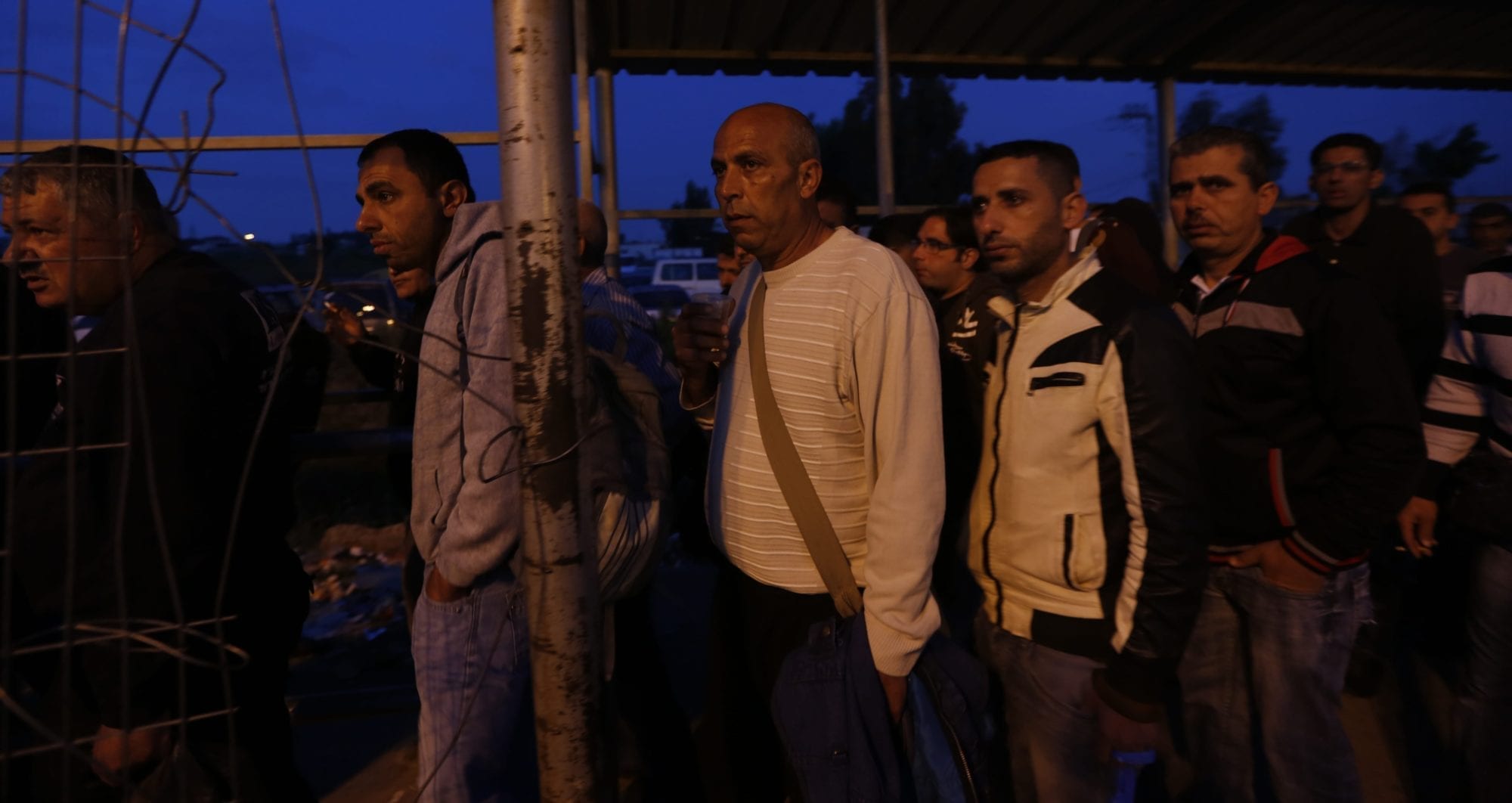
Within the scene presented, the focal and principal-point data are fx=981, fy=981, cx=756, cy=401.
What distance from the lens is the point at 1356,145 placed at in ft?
12.9

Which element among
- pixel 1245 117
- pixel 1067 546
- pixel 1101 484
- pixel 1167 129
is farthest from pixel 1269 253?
pixel 1245 117

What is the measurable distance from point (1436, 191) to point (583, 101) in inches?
187

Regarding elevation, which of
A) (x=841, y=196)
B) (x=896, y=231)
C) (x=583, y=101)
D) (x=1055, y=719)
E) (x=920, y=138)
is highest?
(x=920, y=138)

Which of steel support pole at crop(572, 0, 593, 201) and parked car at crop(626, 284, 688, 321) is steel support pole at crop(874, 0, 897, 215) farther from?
parked car at crop(626, 284, 688, 321)

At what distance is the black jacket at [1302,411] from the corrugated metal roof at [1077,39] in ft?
10.6

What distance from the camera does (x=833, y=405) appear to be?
7.58 feet

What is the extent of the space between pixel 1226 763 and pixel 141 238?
11.1 feet

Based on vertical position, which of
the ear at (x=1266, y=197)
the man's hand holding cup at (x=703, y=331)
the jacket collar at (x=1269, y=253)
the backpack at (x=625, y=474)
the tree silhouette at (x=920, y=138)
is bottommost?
the backpack at (x=625, y=474)

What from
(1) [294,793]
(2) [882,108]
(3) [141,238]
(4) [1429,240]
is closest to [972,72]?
(2) [882,108]

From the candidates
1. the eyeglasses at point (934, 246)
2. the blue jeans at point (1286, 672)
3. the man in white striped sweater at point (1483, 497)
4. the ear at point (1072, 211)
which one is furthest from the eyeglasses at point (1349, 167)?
the ear at point (1072, 211)

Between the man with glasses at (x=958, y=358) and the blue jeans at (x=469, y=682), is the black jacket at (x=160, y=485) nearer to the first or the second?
the blue jeans at (x=469, y=682)

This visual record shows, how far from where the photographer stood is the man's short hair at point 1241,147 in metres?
2.83

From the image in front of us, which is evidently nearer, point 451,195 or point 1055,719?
point 1055,719

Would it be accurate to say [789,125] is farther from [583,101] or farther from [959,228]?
[583,101]
